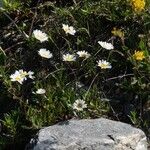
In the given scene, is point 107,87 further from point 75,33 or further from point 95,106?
point 75,33

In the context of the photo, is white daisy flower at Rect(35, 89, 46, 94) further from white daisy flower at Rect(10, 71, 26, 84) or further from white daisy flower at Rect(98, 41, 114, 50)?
white daisy flower at Rect(98, 41, 114, 50)

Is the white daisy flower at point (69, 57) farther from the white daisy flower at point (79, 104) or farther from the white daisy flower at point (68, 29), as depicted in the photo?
the white daisy flower at point (79, 104)

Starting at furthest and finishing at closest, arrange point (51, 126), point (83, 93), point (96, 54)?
point (96, 54)
point (83, 93)
point (51, 126)

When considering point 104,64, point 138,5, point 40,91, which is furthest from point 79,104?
point 138,5

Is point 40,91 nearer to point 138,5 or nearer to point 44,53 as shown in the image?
point 44,53

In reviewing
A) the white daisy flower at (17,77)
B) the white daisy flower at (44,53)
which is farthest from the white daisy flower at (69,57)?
the white daisy flower at (17,77)

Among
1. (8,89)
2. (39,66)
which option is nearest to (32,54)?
(39,66)
